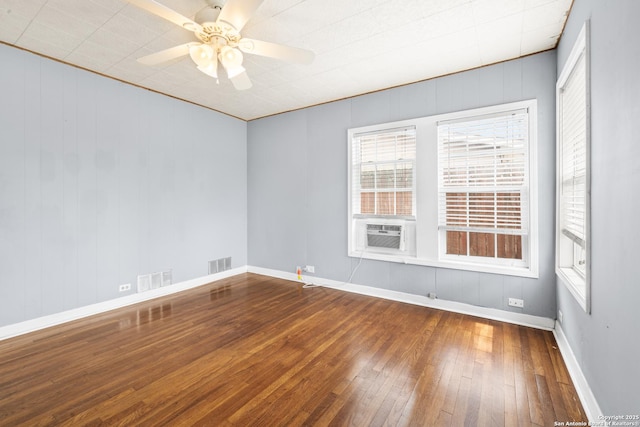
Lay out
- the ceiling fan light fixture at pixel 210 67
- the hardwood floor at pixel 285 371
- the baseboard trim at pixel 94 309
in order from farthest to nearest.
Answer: the baseboard trim at pixel 94 309 → the ceiling fan light fixture at pixel 210 67 → the hardwood floor at pixel 285 371

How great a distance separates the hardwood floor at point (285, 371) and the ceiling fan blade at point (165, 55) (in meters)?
2.55

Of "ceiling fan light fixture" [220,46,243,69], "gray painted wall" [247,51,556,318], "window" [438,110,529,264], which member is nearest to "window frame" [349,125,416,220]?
"gray painted wall" [247,51,556,318]

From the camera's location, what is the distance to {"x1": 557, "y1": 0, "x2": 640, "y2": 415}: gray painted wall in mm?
1255

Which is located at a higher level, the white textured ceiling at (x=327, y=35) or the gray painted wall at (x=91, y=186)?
the white textured ceiling at (x=327, y=35)

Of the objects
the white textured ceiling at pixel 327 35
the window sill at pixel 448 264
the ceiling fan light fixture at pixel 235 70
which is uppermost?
the white textured ceiling at pixel 327 35

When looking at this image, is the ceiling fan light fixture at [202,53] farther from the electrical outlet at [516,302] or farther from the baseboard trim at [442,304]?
the electrical outlet at [516,302]

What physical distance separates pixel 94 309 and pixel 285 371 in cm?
271

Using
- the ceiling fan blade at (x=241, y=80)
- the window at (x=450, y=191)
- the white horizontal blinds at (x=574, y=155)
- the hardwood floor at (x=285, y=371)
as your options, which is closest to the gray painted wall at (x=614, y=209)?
the white horizontal blinds at (x=574, y=155)

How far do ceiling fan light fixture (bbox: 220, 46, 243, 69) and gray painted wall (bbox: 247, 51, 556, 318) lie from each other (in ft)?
7.25

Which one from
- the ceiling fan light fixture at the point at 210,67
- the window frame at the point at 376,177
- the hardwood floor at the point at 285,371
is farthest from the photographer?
the window frame at the point at 376,177

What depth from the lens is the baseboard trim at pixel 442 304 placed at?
2975 mm

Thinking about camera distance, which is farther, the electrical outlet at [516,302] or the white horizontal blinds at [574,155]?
the electrical outlet at [516,302]

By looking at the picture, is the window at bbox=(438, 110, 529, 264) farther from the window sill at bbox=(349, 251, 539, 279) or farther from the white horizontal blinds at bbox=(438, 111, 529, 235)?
the window sill at bbox=(349, 251, 539, 279)

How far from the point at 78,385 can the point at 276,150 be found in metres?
3.94
